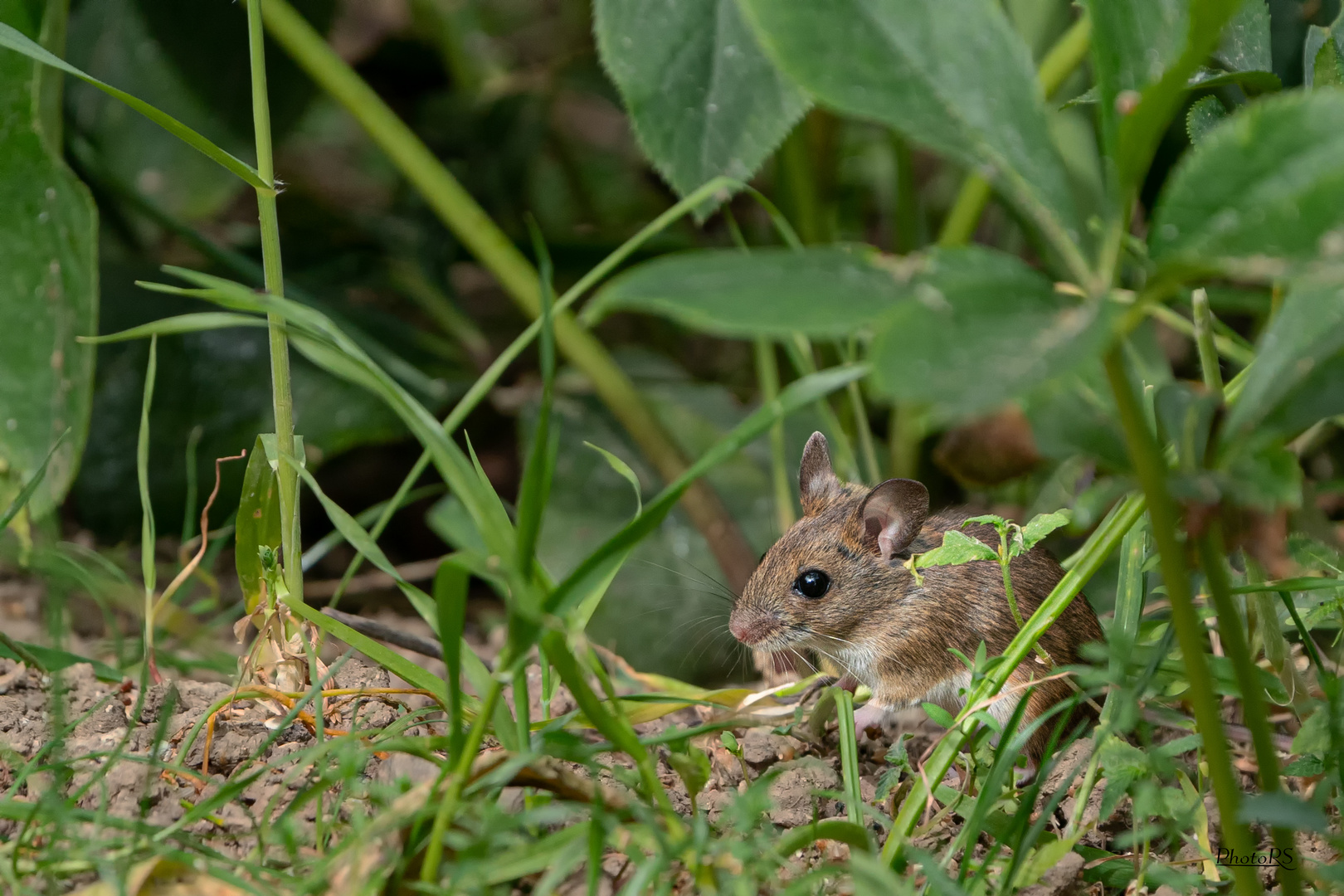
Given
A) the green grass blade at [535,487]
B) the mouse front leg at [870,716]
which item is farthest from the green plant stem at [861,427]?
the green grass blade at [535,487]

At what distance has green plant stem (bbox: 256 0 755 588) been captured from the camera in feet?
8.16

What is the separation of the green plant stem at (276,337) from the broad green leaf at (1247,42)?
4.53 feet

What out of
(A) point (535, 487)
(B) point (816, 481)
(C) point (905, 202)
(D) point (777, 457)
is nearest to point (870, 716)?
(B) point (816, 481)

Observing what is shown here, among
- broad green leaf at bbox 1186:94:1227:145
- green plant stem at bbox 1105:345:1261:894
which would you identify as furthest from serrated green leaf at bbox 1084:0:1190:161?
broad green leaf at bbox 1186:94:1227:145

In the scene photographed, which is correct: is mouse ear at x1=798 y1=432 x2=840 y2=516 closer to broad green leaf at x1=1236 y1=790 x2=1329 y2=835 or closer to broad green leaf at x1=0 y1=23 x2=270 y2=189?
broad green leaf at x1=0 y1=23 x2=270 y2=189

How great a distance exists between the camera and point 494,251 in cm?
261

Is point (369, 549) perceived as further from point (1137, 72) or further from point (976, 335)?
point (1137, 72)

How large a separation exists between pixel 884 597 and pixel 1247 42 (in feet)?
3.95

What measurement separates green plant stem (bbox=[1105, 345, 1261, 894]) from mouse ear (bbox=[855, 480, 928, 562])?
1.04 meters

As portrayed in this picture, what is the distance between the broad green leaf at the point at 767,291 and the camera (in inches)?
32.0

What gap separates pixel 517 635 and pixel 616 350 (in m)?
2.41

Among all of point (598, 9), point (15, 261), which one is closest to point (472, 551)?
point (598, 9)

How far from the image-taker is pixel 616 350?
3.46 m

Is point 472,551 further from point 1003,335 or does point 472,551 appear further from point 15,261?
→ point 15,261
